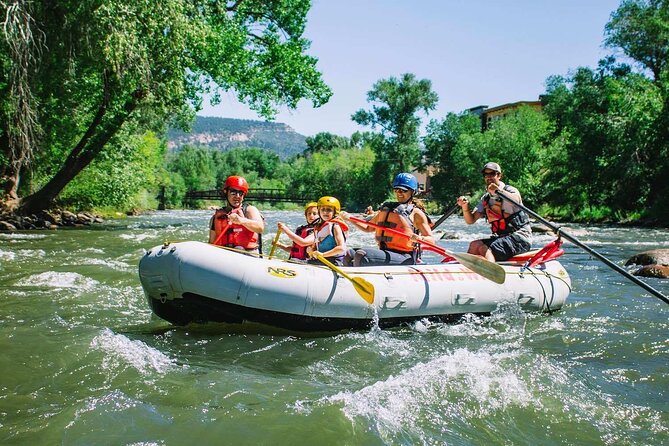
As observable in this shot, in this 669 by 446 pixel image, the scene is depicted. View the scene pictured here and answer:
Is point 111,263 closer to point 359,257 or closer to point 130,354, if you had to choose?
point 359,257

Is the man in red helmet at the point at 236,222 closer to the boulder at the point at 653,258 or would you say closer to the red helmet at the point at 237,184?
the red helmet at the point at 237,184

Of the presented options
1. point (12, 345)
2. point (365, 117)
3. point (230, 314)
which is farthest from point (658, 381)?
point (365, 117)

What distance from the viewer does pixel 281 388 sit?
167 inches

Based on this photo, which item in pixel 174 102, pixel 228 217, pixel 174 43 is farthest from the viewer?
pixel 174 102

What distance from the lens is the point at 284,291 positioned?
18.1 ft

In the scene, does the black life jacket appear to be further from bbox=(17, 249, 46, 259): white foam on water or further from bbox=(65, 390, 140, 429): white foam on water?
bbox=(17, 249, 46, 259): white foam on water

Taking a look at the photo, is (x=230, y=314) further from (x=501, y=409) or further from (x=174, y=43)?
(x=174, y=43)

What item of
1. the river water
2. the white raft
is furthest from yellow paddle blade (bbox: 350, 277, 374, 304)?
the river water

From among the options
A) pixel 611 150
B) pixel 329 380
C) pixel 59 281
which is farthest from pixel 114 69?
pixel 611 150

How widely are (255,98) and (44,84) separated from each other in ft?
26.0

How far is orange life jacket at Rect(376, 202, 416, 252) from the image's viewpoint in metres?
6.73

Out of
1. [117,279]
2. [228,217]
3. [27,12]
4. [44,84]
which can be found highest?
[27,12]

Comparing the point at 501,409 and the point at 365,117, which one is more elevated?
the point at 365,117

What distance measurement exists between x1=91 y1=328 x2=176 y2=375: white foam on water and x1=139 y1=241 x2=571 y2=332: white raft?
56 centimetres
